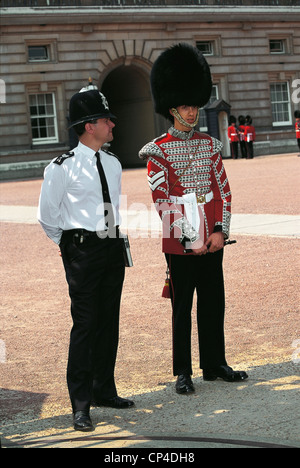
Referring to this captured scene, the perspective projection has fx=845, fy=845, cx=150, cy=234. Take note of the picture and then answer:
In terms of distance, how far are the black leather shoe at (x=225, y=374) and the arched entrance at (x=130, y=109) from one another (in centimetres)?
2921

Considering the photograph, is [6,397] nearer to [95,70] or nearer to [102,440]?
[102,440]

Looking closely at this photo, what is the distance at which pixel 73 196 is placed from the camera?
4250mm

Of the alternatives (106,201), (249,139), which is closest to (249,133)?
(249,139)

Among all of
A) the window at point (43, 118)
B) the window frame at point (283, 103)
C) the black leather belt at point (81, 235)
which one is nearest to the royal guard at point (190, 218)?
the black leather belt at point (81, 235)

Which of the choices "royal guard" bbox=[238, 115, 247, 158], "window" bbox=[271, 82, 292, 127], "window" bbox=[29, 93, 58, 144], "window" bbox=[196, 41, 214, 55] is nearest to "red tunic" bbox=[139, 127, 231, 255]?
"royal guard" bbox=[238, 115, 247, 158]

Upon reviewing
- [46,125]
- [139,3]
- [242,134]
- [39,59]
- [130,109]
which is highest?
[139,3]

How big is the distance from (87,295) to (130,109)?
31.9 m

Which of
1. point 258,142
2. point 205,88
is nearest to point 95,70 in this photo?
point 258,142

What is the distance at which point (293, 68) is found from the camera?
121 ft

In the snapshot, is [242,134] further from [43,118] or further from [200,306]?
[200,306]

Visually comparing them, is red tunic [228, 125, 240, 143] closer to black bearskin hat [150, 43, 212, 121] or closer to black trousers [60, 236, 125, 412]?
black bearskin hat [150, 43, 212, 121]

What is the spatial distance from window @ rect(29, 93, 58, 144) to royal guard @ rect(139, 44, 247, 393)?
27045mm

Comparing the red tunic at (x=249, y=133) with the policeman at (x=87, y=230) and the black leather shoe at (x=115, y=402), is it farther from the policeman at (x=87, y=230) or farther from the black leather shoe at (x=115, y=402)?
the black leather shoe at (x=115, y=402)
